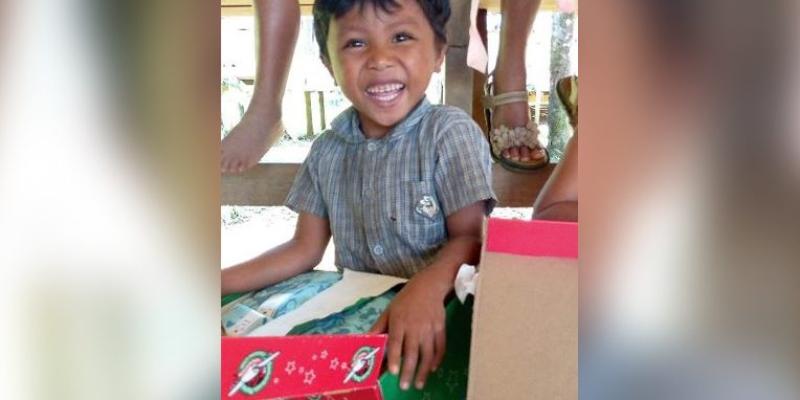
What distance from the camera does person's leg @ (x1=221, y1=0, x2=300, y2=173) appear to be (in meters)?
0.45

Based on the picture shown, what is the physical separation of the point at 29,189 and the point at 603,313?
250 mm

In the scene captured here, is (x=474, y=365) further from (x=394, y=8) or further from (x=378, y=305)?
(x=394, y=8)

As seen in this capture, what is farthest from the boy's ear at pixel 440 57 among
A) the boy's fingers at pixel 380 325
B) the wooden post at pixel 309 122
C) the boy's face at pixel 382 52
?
the boy's fingers at pixel 380 325

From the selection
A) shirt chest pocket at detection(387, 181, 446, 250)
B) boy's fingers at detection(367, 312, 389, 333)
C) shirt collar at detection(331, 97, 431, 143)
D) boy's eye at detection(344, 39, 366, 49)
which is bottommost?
boy's fingers at detection(367, 312, 389, 333)

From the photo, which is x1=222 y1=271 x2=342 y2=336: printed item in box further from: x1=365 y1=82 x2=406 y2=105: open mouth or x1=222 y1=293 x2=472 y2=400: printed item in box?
→ x1=365 y1=82 x2=406 y2=105: open mouth

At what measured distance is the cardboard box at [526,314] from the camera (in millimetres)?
441

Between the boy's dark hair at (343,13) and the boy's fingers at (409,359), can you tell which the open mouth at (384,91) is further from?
the boy's fingers at (409,359)

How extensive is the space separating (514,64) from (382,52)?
0.11 m

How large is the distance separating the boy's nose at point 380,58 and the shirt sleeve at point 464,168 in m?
0.07

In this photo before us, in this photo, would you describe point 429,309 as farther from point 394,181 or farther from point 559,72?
point 559,72

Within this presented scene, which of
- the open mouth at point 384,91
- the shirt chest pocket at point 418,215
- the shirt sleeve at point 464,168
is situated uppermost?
the open mouth at point 384,91

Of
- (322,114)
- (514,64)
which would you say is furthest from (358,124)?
(514,64)

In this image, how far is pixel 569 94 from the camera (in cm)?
44

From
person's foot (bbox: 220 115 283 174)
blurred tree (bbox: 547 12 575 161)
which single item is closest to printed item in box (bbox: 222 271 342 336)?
person's foot (bbox: 220 115 283 174)
